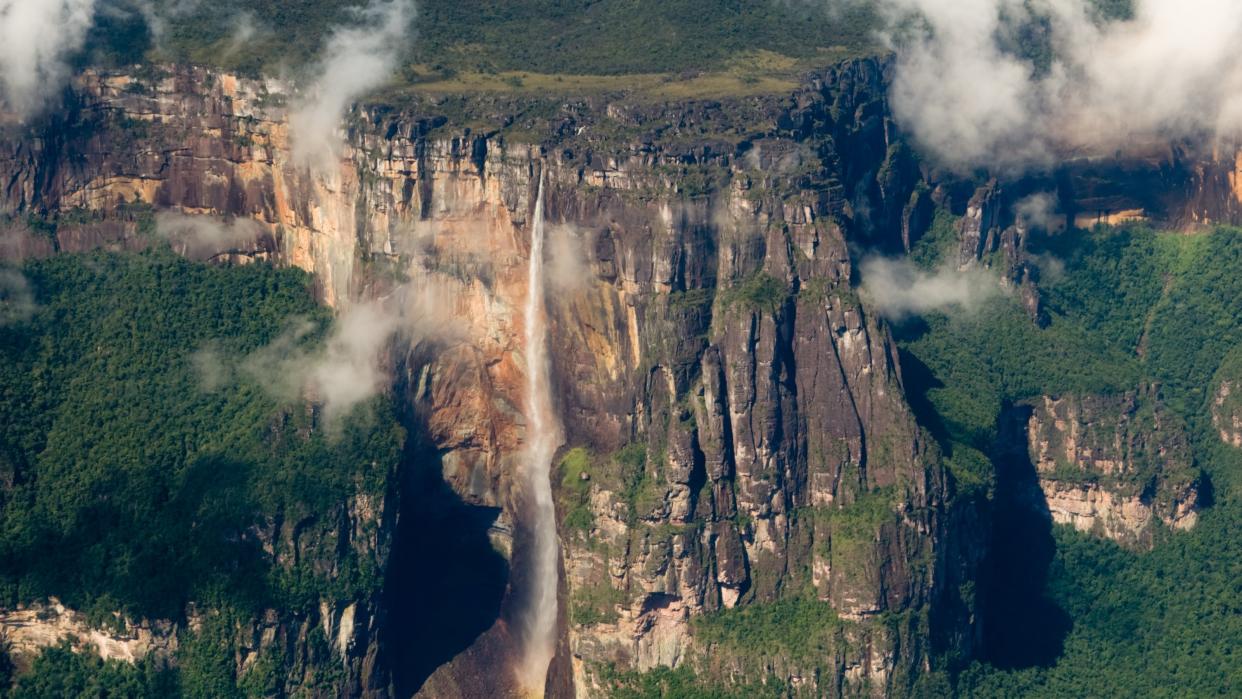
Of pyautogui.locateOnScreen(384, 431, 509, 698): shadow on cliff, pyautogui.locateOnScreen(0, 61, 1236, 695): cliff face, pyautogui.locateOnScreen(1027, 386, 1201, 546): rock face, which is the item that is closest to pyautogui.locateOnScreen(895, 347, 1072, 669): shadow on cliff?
pyautogui.locateOnScreen(1027, 386, 1201, 546): rock face

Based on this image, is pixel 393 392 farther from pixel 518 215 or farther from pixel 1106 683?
pixel 1106 683

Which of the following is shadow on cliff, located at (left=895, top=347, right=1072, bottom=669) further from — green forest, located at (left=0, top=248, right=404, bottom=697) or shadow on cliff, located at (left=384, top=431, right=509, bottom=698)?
green forest, located at (left=0, top=248, right=404, bottom=697)

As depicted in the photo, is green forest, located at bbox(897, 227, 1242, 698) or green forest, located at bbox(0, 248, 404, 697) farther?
green forest, located at bbox(897, 227, 1242, 698)

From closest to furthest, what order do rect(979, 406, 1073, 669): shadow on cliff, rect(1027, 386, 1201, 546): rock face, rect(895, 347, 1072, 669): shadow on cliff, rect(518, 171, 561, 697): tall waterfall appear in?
rect(518, 171, 561, 697): tall waterfall → rect(895, 347, 1072, 669): shadow on cliff → rect(979, 406, 1073, 669): shadow on cliff → rect(1027, 386, 1201, 546): rock face

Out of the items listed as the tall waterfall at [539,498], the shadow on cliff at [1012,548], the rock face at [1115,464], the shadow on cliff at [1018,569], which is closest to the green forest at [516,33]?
the tall waterfall at [539,498]

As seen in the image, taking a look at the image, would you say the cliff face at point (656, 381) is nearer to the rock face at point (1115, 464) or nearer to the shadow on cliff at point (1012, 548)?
the shadow on cliff at point (1012, 548)

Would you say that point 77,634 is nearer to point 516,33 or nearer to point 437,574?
point 437,574
